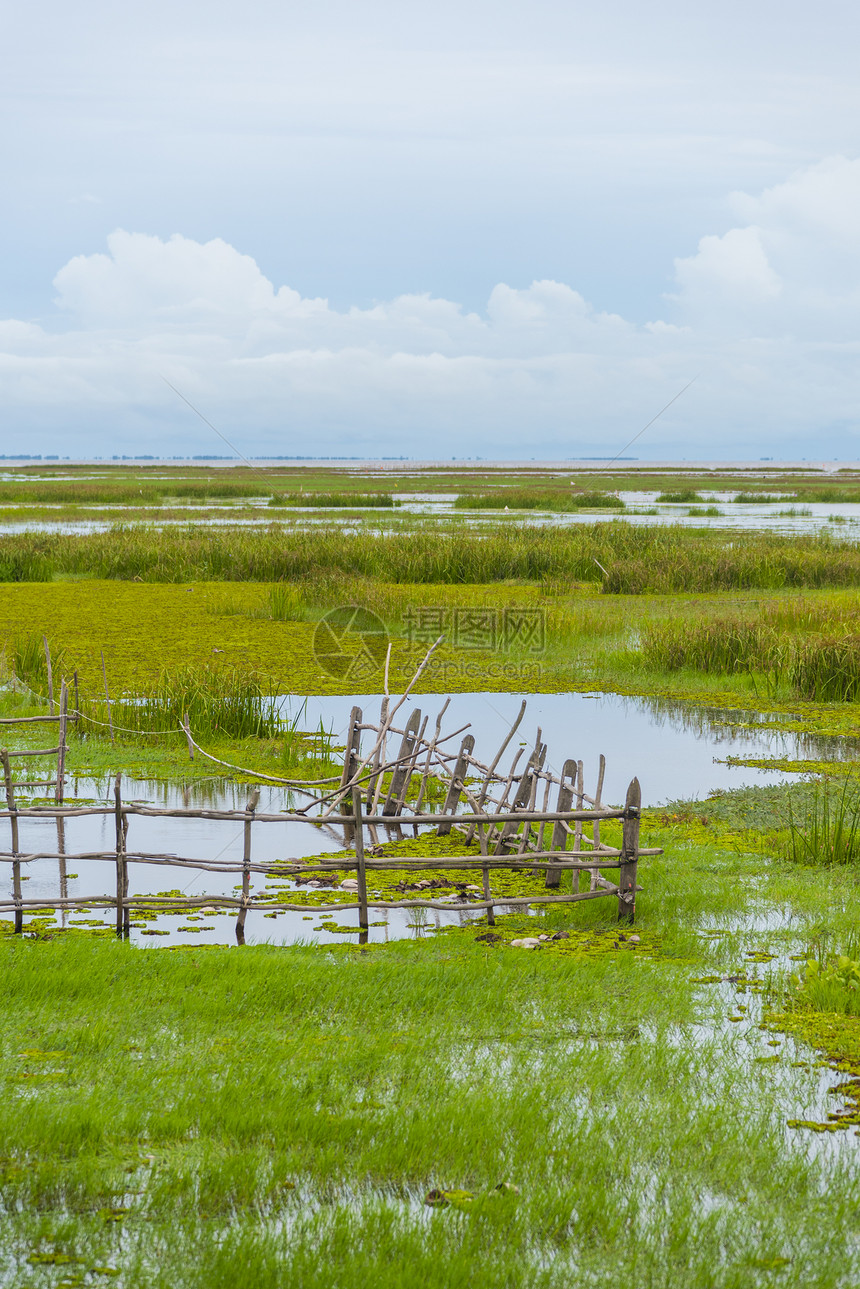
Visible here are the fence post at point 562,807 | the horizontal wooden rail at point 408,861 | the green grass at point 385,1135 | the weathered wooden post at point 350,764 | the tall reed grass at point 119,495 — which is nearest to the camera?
the green grass at point 385,1135

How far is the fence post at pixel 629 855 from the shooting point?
24.9ft

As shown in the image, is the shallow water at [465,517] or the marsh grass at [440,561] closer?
the marsh grass at [440,561]

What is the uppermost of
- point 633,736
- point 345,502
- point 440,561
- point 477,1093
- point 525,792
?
point 345,502

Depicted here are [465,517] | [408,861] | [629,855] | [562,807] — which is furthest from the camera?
[465,517]

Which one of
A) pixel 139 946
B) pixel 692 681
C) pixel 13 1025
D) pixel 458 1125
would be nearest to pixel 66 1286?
pixel 458 1125

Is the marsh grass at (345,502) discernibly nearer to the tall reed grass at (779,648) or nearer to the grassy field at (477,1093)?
the tall reed grass at (779,648)

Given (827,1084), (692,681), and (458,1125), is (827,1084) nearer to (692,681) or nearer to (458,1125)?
(458,1125)

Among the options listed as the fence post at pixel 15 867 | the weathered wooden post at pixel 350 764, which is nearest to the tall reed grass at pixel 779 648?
the weathered wooden post at pixel 350 764

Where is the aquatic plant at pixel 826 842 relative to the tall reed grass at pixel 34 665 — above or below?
below

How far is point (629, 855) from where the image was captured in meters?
7.66

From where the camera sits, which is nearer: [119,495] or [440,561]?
[440,561]

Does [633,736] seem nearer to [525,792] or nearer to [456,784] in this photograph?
[456,784]

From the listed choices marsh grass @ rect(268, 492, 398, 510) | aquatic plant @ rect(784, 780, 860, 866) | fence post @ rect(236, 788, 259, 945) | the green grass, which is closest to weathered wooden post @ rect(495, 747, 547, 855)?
aquatic plant @ rect(784, 780, 860, 866)

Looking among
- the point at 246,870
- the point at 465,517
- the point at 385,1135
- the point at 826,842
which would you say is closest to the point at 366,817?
the point at 246,870
